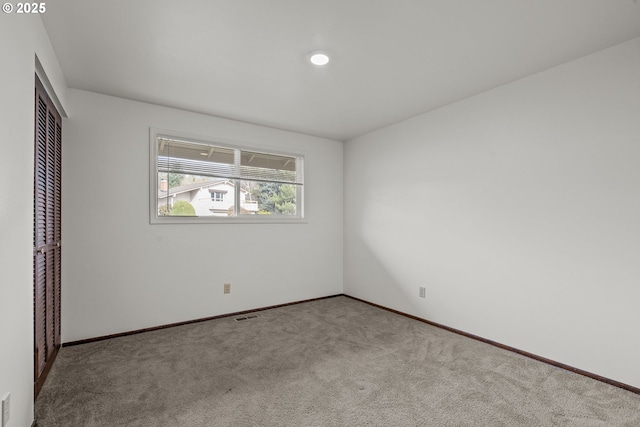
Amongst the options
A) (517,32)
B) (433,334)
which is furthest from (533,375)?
(517,32)

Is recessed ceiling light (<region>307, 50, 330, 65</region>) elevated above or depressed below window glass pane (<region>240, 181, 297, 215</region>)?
above

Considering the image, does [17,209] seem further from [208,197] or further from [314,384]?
[208,197]

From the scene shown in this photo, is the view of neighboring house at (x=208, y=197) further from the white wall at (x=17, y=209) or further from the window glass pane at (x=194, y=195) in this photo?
the white wall at (x=17, y=209)

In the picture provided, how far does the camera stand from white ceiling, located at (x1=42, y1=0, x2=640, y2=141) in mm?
1899

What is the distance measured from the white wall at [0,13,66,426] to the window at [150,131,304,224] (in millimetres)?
1673

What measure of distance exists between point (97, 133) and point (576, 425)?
4308 millimetres

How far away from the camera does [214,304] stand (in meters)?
3.74

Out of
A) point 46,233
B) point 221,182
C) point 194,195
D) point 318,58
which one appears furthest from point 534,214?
point 46,233

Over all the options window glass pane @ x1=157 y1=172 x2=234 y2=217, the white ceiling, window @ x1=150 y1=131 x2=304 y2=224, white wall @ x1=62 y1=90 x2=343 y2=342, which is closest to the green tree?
window @ x1=150 y1=131 x2=304 y2=224

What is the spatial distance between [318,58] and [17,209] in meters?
2.07

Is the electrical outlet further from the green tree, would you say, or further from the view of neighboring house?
the green tree

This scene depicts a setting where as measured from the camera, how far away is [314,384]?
225cm

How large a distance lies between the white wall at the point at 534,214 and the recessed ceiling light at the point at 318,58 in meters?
1.63

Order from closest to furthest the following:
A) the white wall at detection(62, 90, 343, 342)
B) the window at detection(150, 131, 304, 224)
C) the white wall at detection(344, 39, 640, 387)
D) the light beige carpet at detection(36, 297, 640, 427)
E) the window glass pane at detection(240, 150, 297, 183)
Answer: the light beige carpet at detection(36, 297, 640, 427), the white wall at detection(344, 39, 640, 387), the white wall at detection(62, 90, 343, 342), the window at detection(150, 131, 304, 224), the window glass pane at detection(240, 150, 297, 183)
